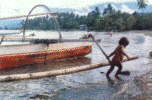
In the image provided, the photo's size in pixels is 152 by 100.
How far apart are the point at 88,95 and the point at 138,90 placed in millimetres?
1901

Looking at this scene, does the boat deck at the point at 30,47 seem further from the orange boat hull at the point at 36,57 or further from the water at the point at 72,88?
the water at the point at 72,88

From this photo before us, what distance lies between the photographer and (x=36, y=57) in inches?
897

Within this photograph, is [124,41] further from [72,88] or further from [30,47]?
[30,47]

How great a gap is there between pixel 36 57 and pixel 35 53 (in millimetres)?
315

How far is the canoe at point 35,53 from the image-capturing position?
832 inches

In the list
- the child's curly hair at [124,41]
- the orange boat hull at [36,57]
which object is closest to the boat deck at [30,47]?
the orange boat hull at [36,57]

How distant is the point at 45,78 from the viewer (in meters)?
16.8

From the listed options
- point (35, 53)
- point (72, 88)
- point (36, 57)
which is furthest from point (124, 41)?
point (36, 57)

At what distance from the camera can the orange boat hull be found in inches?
827

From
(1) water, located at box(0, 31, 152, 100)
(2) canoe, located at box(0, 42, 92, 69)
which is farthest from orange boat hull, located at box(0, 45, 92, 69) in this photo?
(1) water, located at box(0, 31, 152, 100)

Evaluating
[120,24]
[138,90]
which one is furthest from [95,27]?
[138,90]

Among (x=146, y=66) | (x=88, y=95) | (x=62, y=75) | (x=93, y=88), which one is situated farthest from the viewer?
(x=146, y=66)

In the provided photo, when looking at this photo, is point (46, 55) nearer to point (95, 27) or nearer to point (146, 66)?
point (146, 66)

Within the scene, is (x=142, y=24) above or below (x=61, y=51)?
below
